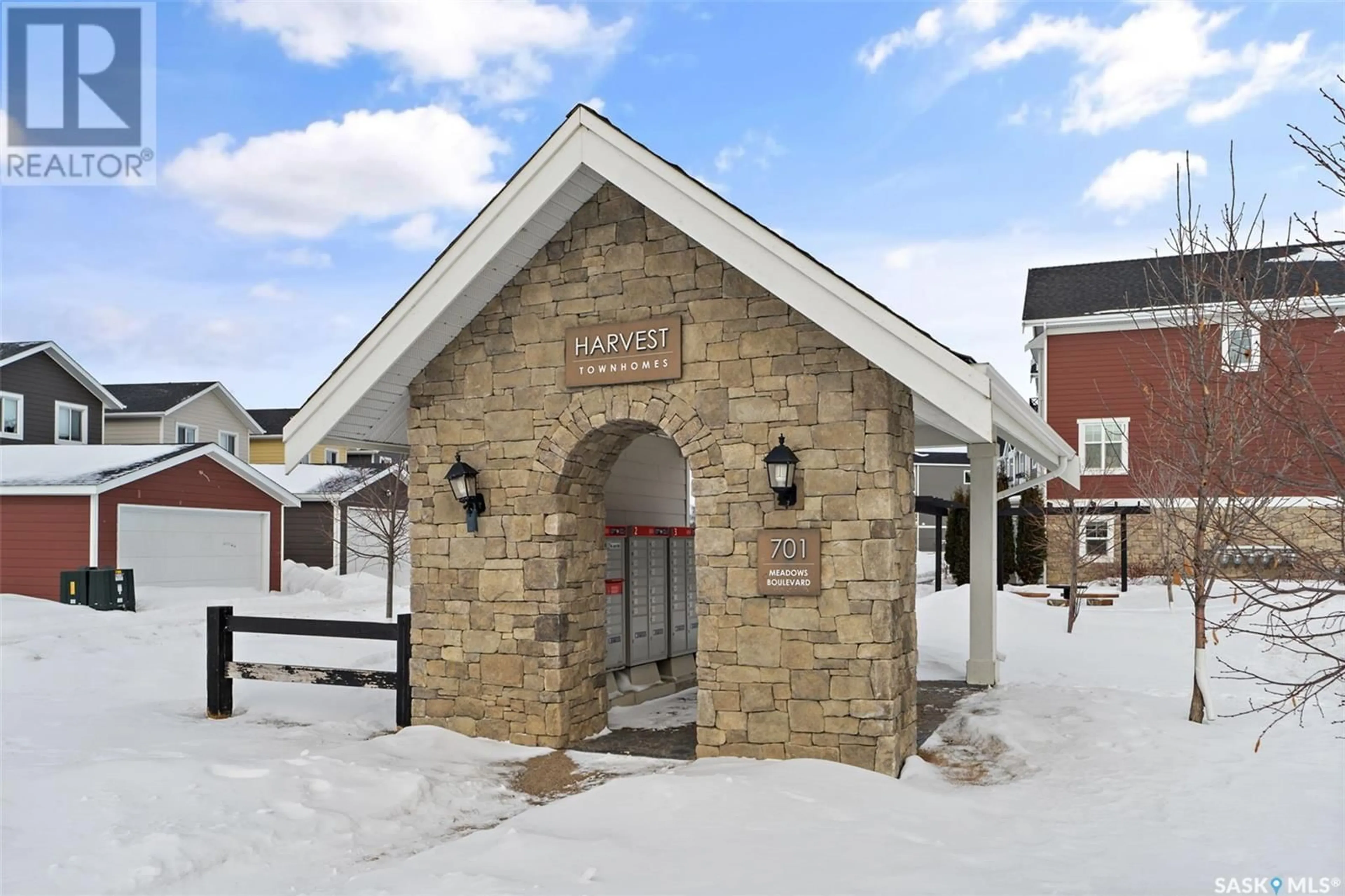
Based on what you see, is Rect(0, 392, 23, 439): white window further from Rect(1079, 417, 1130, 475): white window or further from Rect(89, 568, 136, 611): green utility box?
Rect(1079, 417, 1130, 475): white window

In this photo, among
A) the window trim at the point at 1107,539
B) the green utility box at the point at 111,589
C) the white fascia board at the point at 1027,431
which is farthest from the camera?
the window trim at the point at 1107,539

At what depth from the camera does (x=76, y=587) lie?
57.5 feet

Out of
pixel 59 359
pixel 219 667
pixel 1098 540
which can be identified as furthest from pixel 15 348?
pixel 1098 540

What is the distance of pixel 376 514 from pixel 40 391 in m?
9.34

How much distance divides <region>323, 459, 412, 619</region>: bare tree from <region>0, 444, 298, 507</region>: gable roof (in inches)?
127

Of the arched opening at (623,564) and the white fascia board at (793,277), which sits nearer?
the white fascia board at (793,277)

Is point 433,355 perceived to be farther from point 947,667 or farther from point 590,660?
point 947,667

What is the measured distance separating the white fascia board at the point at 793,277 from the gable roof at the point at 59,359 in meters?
22.8

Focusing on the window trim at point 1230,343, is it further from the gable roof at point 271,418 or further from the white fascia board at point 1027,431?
the gable roof at point 271,418

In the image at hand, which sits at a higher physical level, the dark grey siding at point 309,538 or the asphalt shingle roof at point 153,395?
the asphalt shingle roof at point 153,395

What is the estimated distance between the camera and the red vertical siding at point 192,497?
61.2 feet

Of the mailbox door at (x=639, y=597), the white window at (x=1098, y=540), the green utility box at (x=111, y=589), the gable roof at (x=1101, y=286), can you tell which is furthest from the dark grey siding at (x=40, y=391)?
the white window at (x=1098, y=540)

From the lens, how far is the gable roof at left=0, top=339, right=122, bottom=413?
24.7 meters

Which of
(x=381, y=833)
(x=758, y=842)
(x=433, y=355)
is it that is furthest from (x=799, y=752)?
(x=433, y=355)
